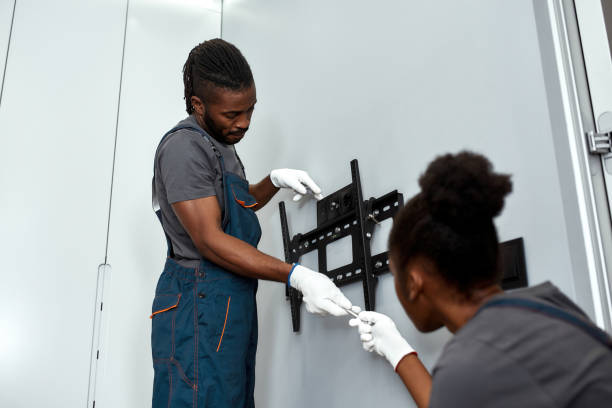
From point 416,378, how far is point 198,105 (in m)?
0.93

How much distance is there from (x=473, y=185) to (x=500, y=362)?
0.70ft

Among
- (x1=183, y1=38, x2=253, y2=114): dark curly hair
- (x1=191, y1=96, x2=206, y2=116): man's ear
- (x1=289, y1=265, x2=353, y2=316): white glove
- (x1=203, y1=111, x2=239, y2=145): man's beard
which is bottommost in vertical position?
(x1=289, y1=265, x2=353, y2=316): white glove

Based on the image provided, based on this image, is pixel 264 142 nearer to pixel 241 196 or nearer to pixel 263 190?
pixel 263 190

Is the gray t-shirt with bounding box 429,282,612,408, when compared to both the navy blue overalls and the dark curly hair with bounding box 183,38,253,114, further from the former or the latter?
the dark curly hair with bounding box 183,38,253,114

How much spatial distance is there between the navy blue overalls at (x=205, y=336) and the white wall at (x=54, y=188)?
774 millimetres

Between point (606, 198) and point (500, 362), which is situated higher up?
point (606, 198)

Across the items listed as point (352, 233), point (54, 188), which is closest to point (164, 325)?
point (352, 233)

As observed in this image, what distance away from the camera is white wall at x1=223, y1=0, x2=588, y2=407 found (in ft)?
3.44

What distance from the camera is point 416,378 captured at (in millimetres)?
1062

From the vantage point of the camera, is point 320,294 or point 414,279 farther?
point 320,294

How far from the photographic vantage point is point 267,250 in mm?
1961

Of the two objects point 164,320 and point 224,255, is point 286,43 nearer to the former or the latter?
point 224,255

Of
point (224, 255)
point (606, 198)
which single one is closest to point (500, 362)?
point (606, 198)

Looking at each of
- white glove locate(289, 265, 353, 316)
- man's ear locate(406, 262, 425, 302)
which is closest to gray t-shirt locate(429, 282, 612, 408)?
man's ear locate(406, 262, 425, 302)
